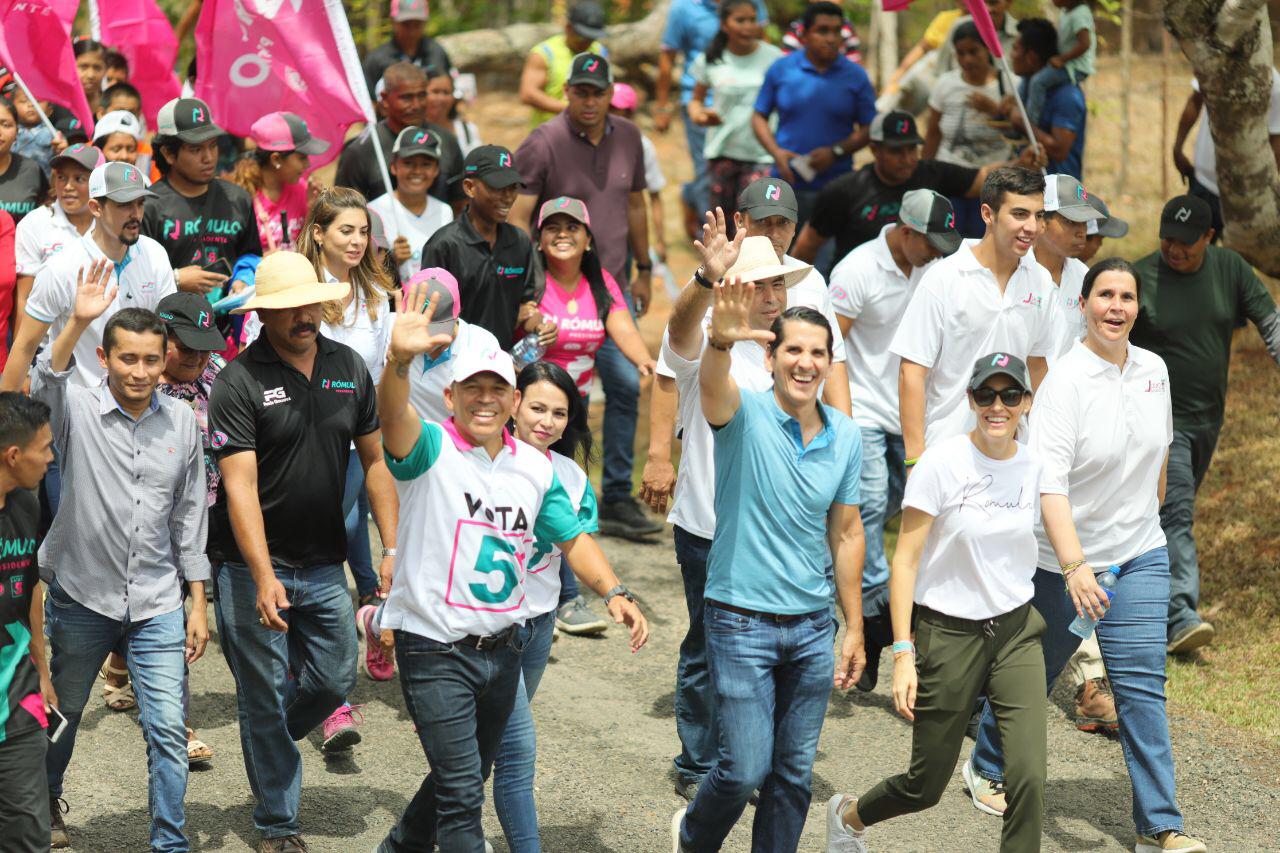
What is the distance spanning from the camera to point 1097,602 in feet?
20.1

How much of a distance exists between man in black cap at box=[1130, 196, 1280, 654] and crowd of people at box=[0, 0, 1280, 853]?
2 cm

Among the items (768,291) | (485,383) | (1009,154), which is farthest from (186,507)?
(1009,154)

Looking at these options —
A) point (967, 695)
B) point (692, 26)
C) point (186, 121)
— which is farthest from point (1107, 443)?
point (692, 26)

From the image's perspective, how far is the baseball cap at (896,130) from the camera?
908 centimetres

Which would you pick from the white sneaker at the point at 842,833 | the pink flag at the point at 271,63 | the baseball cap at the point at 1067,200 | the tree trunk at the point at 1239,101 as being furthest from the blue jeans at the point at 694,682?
the tree trunk at the point at 1239,101

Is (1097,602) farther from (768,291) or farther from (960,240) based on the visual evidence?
(960,240)

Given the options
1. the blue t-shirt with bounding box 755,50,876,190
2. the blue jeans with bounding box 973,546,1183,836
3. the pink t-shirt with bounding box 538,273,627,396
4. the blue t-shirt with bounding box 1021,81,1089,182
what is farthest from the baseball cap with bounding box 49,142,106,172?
the blue t-shirt with bounding box 1021,81,1089,182

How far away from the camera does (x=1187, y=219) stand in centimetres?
778

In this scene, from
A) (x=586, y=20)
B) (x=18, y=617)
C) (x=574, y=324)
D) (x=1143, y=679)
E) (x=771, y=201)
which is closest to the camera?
(x=18, y=617)

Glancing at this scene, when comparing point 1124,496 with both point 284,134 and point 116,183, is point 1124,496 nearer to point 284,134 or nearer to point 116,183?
point 116,183

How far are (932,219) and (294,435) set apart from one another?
138 inches

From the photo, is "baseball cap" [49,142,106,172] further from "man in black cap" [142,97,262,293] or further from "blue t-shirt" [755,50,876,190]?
"blue t-shirt" [755,50,876,190]

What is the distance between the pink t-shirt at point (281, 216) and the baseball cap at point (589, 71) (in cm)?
182

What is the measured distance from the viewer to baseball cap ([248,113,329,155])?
864 cm
